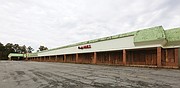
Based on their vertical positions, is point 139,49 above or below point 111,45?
below

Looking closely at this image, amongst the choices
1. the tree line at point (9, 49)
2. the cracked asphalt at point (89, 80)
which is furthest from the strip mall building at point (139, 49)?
the tree line at point (9, 49)

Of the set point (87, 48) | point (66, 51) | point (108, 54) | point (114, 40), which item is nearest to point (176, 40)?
point (114, 40)

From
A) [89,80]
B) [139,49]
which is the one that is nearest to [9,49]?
[139,49]

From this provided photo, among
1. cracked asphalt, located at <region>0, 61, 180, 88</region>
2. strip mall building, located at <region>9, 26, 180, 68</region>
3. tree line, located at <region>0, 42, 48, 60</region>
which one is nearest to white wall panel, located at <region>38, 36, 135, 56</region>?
strip mall building, located at <region>9, 26, 180, 68</region>

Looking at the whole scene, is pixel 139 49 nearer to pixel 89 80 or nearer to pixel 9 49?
pixel 89 80

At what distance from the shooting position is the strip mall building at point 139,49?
20203 millimetres

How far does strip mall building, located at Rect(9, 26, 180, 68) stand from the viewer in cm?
2020

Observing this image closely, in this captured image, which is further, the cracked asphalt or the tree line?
the tree line

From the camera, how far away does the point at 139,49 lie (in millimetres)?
23547

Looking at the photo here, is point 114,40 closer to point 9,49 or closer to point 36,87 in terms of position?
point 36,87

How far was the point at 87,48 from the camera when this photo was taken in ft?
112

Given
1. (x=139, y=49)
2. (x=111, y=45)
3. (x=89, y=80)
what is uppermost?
(x=111, y=45)

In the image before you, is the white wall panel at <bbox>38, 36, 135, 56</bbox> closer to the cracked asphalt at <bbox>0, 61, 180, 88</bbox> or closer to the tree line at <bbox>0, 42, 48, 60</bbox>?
the cracked asphalt at <bbox>0, 61, 180, 88</bbox>

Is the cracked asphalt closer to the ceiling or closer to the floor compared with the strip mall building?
closer to the floor
